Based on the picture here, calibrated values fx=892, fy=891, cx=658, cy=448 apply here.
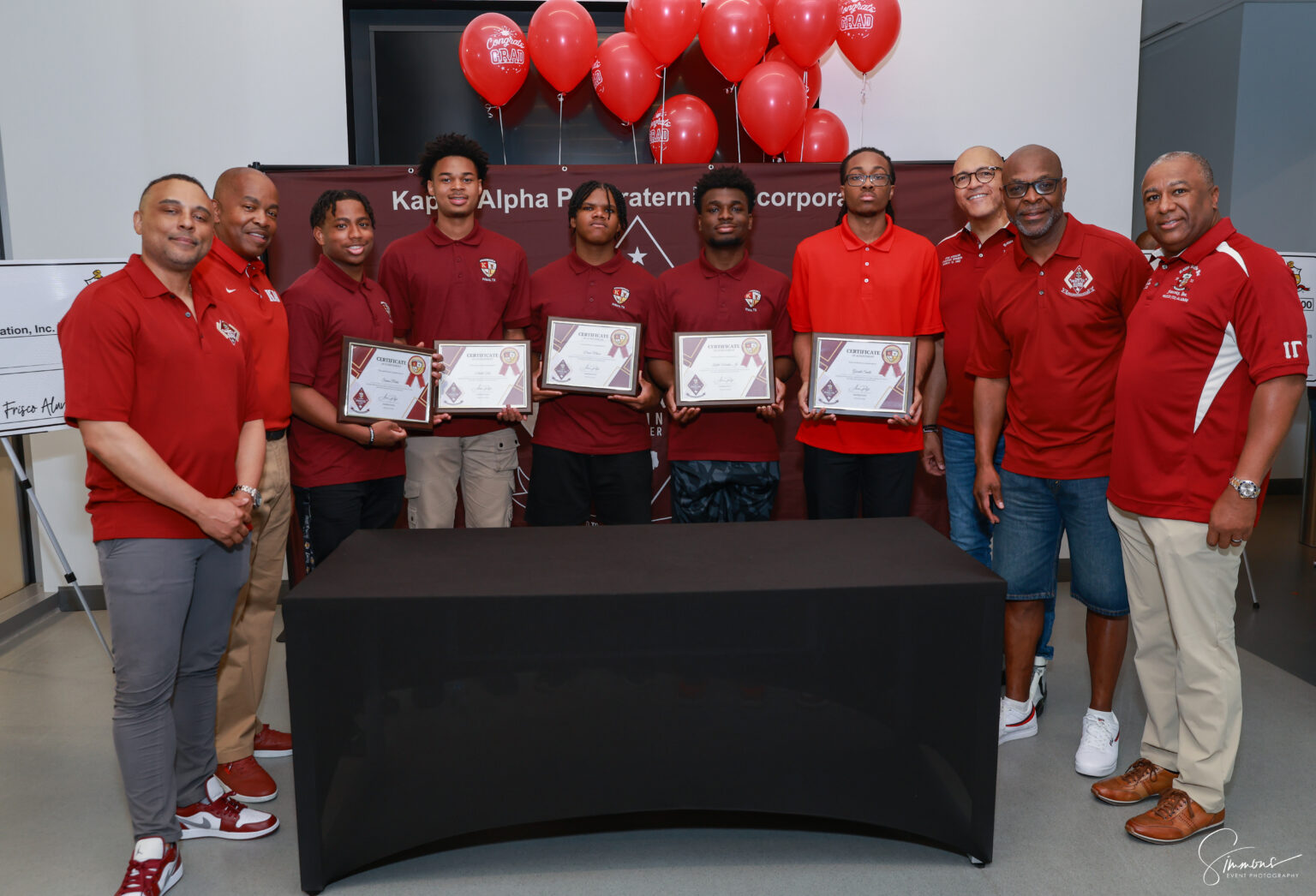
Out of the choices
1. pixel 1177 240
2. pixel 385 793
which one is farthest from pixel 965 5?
pixel 385 793

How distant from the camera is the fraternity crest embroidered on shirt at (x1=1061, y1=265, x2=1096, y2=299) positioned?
2.62 meters

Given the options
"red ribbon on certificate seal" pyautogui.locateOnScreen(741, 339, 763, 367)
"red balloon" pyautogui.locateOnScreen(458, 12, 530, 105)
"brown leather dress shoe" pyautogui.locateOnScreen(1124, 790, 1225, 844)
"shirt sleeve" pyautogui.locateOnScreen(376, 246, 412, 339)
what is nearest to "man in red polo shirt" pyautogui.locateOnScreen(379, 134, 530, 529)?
"shirt sleeve" pyautogui.locateOnScreen(376, 246, 412, 339)

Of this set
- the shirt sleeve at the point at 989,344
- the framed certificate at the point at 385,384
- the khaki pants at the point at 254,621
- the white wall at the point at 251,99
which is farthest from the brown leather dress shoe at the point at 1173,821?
the white wall at the point at 251,99

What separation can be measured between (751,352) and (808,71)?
191cm

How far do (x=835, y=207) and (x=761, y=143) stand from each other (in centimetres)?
47

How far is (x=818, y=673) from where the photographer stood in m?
2.14

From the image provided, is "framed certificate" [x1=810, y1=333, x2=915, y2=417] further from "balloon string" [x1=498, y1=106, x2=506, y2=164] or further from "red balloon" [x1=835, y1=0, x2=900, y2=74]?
"balloon string" [x1=498, y1=106, x2=506, y2=164]

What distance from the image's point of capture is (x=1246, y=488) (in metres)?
2.20

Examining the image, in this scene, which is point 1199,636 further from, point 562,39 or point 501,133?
point 501,133

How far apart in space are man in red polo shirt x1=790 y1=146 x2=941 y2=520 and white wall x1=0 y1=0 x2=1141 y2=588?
170 cm

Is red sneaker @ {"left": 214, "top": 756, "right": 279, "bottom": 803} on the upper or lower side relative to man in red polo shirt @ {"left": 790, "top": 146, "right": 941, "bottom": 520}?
lower

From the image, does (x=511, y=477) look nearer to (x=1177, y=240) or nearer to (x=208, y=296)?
(x=208, y=296)

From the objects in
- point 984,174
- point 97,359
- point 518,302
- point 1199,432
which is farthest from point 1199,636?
point 97,359

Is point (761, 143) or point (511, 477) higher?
point (761, 143)
